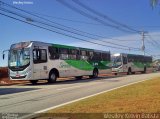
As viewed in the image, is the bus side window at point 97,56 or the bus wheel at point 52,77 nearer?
the bus wheel at point 52,77

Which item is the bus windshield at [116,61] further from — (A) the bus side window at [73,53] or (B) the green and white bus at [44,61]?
(A) the bus side window at [73,53]

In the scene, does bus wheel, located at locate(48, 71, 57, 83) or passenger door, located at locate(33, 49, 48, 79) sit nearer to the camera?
passenger door, located at locate(33, 49, 48, 79)

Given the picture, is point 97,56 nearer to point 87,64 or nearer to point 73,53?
point 87,64

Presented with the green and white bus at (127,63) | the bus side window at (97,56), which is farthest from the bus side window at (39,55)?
the green and white bus at (127,63)

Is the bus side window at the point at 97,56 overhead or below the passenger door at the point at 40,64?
overhead

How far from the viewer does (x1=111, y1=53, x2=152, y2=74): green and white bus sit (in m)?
51.4

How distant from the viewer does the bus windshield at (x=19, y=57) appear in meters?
27.6

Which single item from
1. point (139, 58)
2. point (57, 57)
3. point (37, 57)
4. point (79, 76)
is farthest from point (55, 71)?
point (139, 58)

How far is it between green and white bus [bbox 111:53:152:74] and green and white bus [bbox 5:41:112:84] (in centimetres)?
1469

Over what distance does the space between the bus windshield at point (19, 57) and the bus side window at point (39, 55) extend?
0.59 m

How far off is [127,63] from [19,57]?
2805 cm

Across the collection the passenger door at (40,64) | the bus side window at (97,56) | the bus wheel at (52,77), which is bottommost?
the bus wheel at (52,77)

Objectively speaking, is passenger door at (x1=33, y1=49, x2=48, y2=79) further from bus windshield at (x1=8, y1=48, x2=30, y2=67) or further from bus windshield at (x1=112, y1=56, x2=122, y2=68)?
bus windshield at (x1=112, y1=56, x2=122, y2=68)

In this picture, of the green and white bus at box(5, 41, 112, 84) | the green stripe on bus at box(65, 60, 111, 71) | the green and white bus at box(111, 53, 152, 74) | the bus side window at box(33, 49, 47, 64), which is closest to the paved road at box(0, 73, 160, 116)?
the green and white bus at box(5, 41, 112, 84)
